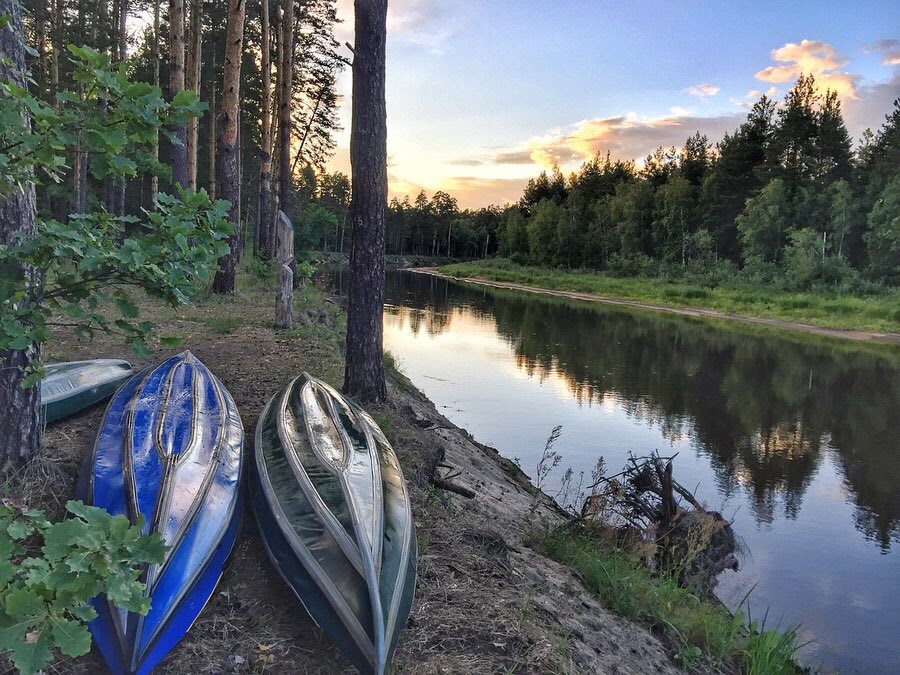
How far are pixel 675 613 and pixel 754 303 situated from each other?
29621 mm

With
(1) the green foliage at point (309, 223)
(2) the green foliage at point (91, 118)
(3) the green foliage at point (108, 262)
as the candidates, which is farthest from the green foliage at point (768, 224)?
(2) the green foliage at point (91, 118)

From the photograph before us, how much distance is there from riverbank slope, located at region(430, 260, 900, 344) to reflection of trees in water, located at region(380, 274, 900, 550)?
463 centimetres

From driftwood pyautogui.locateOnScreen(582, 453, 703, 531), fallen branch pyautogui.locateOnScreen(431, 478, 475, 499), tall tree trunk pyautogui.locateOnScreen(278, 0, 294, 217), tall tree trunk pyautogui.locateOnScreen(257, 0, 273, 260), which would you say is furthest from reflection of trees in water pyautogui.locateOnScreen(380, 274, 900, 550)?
tall tree trunk pyautogui.locateOnScreen(278, 0, 294, 217)

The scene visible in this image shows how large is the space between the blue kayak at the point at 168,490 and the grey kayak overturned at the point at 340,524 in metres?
0.24

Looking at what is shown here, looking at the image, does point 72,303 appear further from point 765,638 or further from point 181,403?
point 765,638

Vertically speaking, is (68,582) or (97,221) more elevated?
(97,221)

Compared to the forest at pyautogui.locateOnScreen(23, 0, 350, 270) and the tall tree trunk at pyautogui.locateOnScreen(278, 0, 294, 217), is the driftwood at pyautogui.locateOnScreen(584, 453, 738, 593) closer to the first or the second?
the forest at pyautogui.locateOnScreen(23, 0, 350, 270)

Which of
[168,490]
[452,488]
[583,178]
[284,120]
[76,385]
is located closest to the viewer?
[168,490]

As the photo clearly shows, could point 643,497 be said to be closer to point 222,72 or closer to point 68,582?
point 68,582

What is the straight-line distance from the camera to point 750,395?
514 inches

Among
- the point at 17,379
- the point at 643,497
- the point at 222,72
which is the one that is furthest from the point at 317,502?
the point at 222,72

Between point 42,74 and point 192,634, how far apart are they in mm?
22867

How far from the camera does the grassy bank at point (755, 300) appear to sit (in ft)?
81.4

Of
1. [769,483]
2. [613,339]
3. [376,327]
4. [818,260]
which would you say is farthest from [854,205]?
[376,327]
